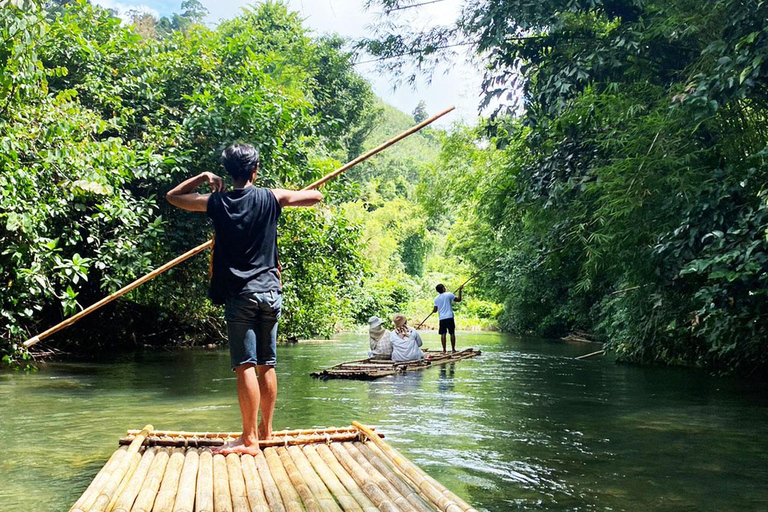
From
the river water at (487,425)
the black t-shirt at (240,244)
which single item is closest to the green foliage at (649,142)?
the river water at (487,425)

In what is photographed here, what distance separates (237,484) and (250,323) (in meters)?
0.99

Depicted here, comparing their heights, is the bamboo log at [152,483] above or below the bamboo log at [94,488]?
below

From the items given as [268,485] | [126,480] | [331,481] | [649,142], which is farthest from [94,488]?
[649,142]

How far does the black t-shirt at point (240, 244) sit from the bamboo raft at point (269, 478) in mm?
856

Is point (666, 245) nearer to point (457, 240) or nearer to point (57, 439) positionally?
point (57, 439)

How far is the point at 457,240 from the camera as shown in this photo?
32.8 m

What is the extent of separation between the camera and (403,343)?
38.0ft

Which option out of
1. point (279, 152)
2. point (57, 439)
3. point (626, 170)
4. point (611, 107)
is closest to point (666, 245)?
point (626, 170)

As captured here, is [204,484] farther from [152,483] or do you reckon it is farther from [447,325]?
[447,325]

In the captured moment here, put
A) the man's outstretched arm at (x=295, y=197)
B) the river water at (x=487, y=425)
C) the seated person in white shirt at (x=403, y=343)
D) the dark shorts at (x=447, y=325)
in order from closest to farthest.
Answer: the man's outstretched arm at (x=295, y=197), the river water at (x=487, y=425), the seated person in white shirt at (x=403, y=343), the dark shorts at (x=447, y=325)

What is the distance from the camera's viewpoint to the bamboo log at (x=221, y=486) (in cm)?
294

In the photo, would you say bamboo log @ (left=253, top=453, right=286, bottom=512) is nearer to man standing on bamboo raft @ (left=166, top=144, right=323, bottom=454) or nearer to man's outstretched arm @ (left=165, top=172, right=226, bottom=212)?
man standing on bamboo raft @ (left=166, top=144, right=323, bottom=454)

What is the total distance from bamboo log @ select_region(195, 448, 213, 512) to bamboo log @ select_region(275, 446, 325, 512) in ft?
1.17

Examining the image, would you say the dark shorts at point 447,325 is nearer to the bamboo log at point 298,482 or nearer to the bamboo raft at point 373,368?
the bamboo raft at point 373,368
